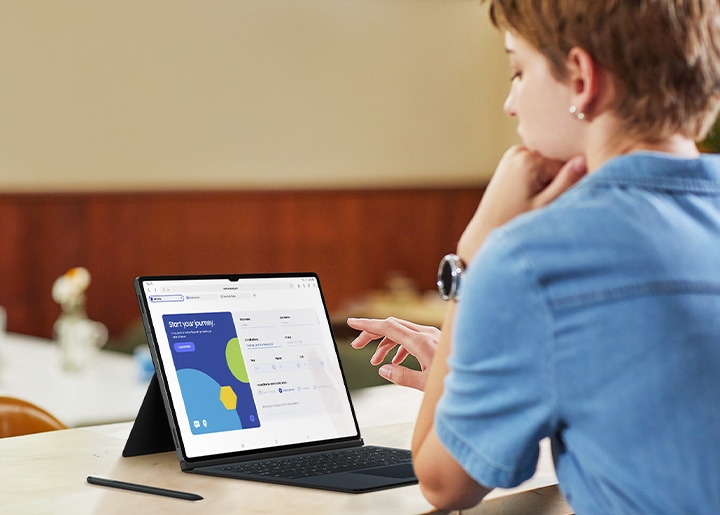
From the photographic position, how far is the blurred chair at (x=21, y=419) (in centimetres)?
202

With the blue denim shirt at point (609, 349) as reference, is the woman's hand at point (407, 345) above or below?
below

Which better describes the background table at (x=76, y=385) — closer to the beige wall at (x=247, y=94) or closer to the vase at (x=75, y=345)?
the vase at (x=75, y=345)

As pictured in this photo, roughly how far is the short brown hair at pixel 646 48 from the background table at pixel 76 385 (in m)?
2.18

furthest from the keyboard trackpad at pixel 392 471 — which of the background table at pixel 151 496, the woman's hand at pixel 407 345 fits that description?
the woman's hand at pixel 407 345

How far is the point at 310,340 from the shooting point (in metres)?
1.65

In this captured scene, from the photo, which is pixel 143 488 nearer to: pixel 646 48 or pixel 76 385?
pixel 646 48

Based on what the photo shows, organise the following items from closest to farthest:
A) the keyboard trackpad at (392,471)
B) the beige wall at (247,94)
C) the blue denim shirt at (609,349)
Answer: the blue denim shirt at (609,349) → the keyboard trackpad at (392,471) → the beige wall at (247,94)

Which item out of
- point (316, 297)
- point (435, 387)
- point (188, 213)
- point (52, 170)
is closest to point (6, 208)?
point (52, 170)

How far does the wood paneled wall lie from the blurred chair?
4.26 meters

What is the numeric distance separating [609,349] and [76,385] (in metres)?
2.73

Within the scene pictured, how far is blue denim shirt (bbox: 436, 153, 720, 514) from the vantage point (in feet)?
3.25

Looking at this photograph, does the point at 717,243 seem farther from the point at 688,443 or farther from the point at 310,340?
the point at 310,340

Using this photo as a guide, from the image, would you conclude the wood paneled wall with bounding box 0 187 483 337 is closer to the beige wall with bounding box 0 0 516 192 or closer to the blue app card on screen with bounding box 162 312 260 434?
the beige wall with bounding box 0 0 516 192

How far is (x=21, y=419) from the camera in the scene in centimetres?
204
